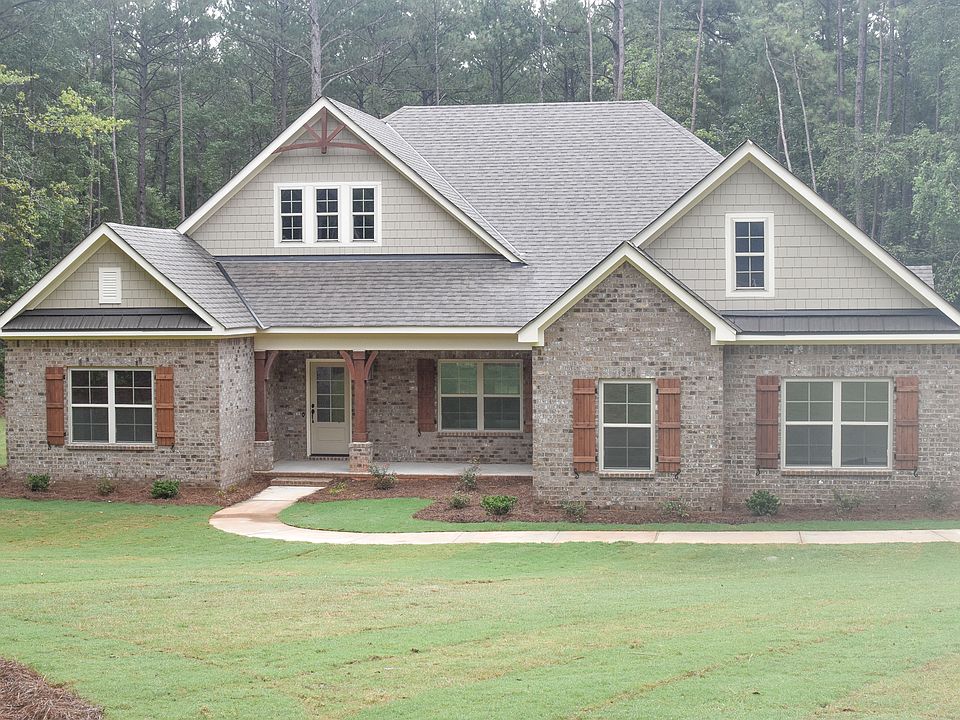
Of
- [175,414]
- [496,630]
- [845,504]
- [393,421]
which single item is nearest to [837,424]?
[845,504]

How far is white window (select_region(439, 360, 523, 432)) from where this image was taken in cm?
2392

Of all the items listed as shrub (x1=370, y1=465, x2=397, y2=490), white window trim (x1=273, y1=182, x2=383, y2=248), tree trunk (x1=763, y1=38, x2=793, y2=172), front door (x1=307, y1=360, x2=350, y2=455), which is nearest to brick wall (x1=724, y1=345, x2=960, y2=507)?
shrub (x1=370, y1=465, x2=397, y2=490)

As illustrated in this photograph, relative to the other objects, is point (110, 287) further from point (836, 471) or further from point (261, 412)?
point (836, 471)

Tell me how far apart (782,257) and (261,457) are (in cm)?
1050

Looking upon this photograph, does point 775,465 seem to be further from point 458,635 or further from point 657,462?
point 458,635

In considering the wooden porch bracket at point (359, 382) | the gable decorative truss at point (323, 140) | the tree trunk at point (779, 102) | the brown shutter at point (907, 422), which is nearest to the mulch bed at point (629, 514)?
the brown shutter at point (907, 422)

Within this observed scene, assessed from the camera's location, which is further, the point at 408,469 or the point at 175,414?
the point at 408,469

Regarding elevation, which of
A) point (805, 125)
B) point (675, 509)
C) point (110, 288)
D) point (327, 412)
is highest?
point (805, 125)

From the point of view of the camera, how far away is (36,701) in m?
8.23

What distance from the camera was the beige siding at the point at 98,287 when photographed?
70.1 ft

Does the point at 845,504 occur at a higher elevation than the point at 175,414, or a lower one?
lower

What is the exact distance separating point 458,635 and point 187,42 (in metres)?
46.3

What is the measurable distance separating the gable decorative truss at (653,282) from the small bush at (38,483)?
9.31 metres

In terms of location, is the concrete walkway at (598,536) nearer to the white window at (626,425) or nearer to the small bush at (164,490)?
the white window at (626,425)
